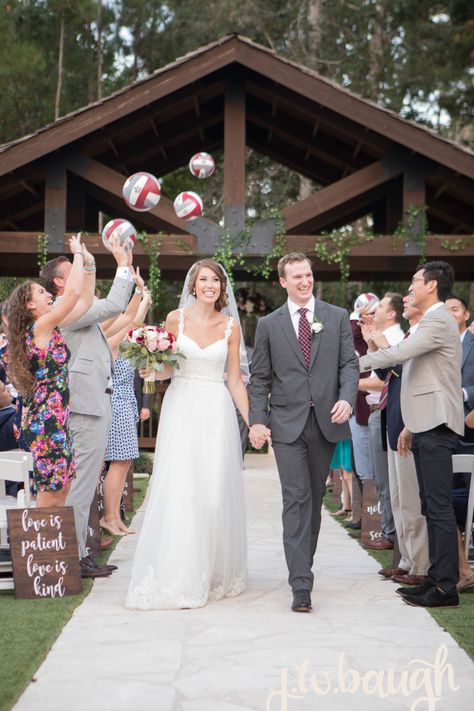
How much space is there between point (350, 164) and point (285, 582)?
1001 cm

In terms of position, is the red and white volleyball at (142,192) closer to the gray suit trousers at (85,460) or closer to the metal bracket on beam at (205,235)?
the metal bracket on beam at (205,235)

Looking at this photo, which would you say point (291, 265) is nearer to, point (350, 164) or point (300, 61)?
point (350, 164)

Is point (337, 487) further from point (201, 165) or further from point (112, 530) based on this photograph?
point (201, 165)

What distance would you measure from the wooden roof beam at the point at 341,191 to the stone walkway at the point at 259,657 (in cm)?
760

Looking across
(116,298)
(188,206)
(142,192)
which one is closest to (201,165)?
(188,206)

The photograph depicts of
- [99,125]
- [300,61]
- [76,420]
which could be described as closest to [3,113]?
[300,61]

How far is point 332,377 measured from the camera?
20.4 feet

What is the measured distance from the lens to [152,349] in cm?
636

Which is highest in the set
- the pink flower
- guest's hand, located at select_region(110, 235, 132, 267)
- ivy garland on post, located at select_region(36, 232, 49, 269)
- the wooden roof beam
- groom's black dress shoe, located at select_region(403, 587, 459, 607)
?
the wooden roof beam

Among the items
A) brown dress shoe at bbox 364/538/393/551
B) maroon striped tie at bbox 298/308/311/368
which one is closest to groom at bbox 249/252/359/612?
maroon striped tie at bbox 298/308/311/368

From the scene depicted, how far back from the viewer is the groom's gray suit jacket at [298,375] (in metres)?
6.13

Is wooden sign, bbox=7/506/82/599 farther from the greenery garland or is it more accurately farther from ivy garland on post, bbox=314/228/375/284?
ivy garland on post, bbox=314/228/375/284

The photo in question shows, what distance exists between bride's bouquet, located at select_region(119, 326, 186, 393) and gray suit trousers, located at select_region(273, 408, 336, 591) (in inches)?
35.4

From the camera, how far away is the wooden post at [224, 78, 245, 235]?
13336 mm
